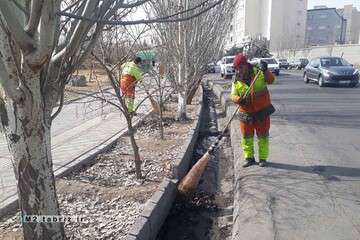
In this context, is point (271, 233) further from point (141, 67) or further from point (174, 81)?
point (174, 81)

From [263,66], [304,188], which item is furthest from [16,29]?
[263,66]

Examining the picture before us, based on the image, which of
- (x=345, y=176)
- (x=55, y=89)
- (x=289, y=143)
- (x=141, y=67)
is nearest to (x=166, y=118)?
(x=141, y=67)

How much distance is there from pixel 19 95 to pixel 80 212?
231 cm

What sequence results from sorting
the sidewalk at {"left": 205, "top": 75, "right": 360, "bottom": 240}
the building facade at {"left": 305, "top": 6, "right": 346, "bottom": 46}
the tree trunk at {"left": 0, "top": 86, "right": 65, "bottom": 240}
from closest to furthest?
1. the tree trunk at {"left": 0, "top": 86, "right": 65, "bottom": 240}
2. the sidewalk at {"left": 205, "top": 75, "right": 360, "bottom": 240}
3. the building facade at {"left": 305, "top": 6, "right": 346, "bottom": 46}

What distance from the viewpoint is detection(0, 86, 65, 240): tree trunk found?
2711mm

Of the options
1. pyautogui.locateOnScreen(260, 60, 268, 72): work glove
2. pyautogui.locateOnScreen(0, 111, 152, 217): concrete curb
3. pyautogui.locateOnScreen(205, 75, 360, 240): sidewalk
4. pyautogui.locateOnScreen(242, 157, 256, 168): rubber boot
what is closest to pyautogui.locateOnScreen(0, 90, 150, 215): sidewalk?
pyautogui.locateOnScreen(0, 111, 152, 217): concrete curb

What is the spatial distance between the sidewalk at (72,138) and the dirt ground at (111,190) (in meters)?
0.46

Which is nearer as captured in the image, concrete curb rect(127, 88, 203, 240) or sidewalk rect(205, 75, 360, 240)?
concrete curb rect(127, 88, 203, 240)

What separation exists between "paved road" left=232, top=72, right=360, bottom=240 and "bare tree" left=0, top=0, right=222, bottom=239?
2.04m

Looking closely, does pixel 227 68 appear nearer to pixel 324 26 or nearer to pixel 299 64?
pixel 299 64

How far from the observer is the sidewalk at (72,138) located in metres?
5.61

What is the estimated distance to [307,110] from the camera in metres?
12.2

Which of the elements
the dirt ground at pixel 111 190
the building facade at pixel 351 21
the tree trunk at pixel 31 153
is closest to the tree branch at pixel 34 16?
the tree trunk at pixel 31 153

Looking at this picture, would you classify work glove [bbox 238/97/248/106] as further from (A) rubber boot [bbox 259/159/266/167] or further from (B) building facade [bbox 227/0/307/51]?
(B) building facade [bbox 227/0/307/51]
